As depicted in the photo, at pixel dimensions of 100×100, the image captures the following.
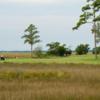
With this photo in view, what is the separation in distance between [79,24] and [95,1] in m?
5.34

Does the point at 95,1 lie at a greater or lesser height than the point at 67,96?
greater

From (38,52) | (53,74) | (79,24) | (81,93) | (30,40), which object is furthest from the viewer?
(30,40)

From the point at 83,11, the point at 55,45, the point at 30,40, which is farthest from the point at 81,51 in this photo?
the point at 83,11

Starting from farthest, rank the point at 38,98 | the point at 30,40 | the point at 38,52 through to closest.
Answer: the point at 30,40
the point at 38,52
the point at 38,98

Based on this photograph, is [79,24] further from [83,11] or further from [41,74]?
[41,74]

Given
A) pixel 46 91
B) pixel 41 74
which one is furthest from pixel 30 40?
pixel 46 91

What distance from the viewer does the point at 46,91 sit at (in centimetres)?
1844

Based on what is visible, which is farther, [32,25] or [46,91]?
[32,25]

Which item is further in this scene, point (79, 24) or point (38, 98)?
point (79, 24)

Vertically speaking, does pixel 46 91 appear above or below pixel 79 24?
below

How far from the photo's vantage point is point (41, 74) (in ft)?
105

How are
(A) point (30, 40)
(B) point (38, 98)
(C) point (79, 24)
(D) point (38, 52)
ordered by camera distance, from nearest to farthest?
(B) point (38, 98)
(C) point (79, 24)
(D) point (38, 52)
(A) point (30, 40)

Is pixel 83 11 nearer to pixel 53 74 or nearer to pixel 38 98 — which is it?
pixel 53 74

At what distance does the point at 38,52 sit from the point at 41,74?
203 ft
